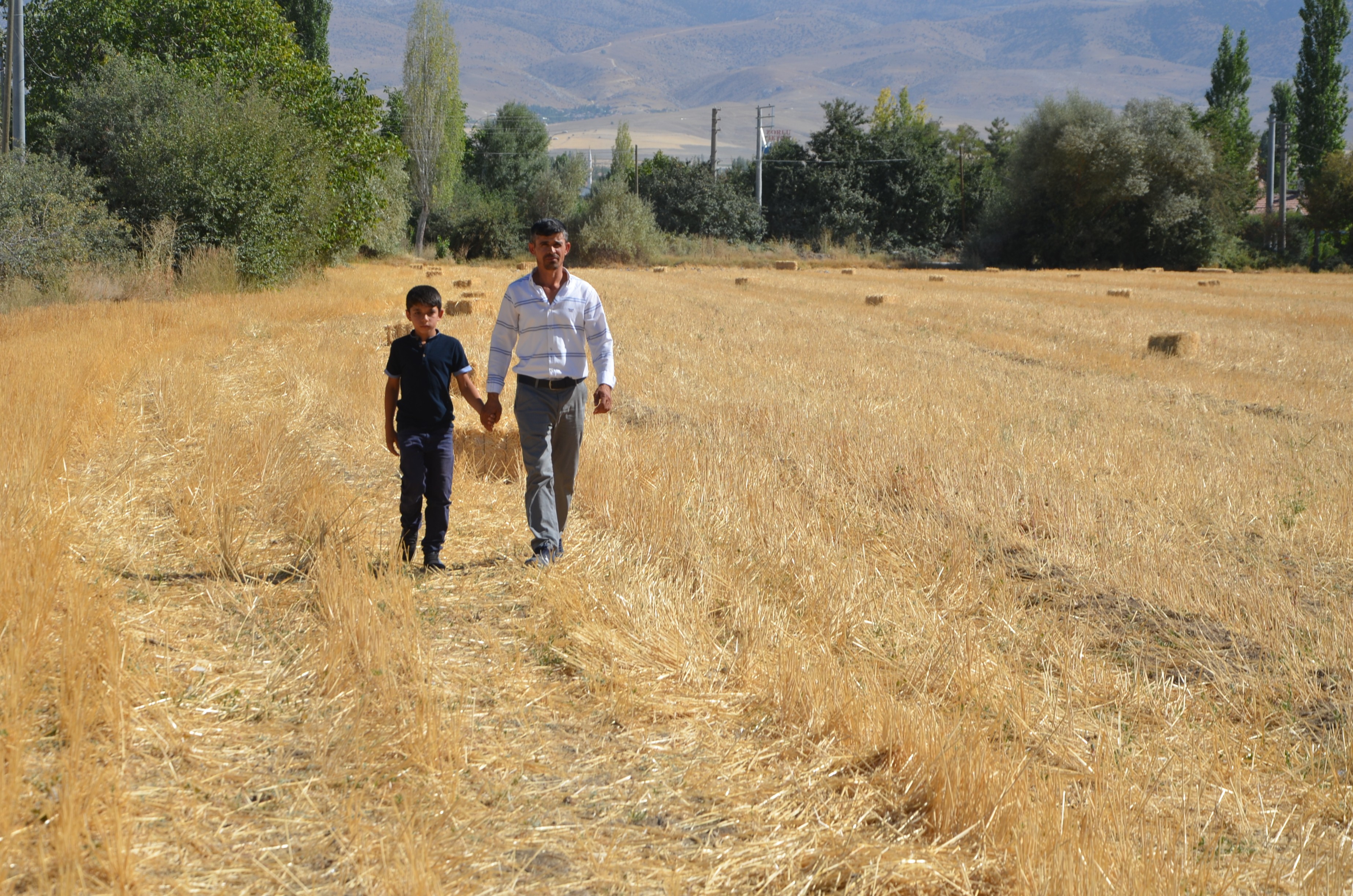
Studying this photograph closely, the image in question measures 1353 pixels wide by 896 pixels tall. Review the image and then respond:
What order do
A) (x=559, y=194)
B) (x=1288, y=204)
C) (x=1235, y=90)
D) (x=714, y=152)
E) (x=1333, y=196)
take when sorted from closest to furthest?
(x=1333, y=196) < (x=559, y=194) < (x=1235, y=90) < (x=714, y=152) < (x=1288, y=204)

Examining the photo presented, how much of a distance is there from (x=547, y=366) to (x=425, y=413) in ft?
2.40

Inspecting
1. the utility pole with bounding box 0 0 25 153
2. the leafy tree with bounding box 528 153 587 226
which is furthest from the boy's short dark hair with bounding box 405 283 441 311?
the leafy tree with bounding box 528 153 587 226

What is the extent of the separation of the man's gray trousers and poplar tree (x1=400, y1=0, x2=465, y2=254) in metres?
56.8

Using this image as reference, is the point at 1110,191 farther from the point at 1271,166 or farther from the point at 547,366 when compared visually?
the point at 547,366

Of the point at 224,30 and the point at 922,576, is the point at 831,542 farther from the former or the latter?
the point at 224,30

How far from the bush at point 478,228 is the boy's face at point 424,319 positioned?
56462mm

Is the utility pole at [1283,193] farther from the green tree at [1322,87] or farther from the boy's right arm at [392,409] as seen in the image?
the boy's right arm at [392,409]

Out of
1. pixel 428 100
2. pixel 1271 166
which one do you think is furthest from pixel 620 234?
pixel 1271 166

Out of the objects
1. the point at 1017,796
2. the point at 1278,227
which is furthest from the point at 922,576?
the point at 1278,227

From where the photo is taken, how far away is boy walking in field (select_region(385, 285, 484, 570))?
6266mm

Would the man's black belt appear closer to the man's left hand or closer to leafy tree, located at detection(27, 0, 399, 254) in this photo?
the man's left hand

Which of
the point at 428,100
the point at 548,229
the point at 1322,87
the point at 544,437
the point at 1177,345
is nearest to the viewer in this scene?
the point at 548,229

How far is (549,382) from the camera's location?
6.45 meters

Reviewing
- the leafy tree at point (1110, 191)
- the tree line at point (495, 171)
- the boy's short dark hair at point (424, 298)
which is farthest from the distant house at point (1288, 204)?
the boy's short dark hair at point (424, 298)
